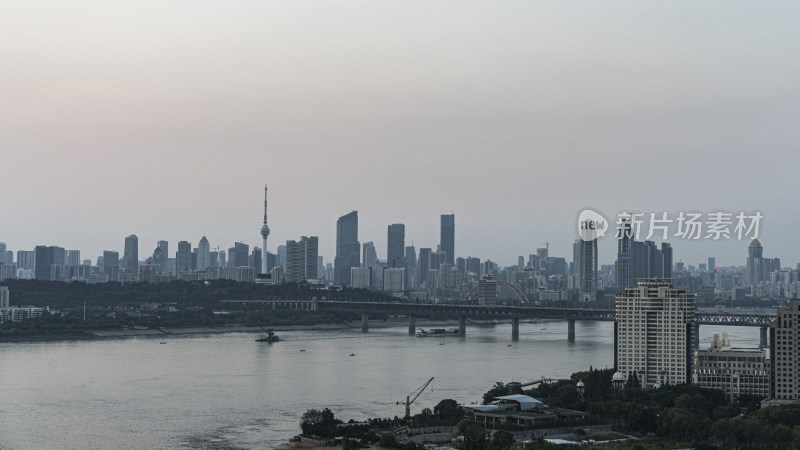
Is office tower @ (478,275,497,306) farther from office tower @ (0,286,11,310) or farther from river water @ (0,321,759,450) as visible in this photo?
office tower @ (0,286,11,310)

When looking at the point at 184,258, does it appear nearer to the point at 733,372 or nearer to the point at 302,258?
the point at 302,258

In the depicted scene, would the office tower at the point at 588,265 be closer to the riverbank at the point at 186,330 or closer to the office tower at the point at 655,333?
the riverbank at the point at 186,330

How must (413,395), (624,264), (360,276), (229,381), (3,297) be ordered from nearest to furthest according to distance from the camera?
1. (413,395)
2. (229,381)
3. (3,297)
4. (624,264)
5. (360,276)

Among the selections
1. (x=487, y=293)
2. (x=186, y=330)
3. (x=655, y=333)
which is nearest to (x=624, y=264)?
(x=487, y=293)

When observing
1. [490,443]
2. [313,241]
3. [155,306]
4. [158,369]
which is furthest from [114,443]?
[313,241]

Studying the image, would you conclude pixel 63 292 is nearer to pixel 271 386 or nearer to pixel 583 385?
pixel 271 386

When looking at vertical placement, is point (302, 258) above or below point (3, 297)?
above

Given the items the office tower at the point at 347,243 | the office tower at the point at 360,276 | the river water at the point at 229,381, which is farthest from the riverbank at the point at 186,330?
the office tower at the point at 347,243
